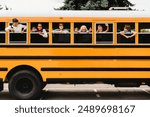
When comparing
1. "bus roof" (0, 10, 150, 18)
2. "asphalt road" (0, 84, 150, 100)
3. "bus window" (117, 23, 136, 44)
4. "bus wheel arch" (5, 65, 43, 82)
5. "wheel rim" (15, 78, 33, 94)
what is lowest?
"asphalt road" (0, 84, 150, 100)

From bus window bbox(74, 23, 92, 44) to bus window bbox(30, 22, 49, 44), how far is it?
2.61 feet

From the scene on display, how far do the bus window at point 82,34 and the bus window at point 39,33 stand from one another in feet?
2.61

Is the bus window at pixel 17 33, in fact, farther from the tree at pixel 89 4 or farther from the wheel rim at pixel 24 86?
the tree at pixel 89 4

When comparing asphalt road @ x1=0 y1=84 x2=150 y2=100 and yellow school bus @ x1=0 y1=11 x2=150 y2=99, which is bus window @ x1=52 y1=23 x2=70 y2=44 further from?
asphalt road @ x1=0 y1=84 x2=150 y2=100

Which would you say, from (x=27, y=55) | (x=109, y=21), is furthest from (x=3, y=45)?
(x=109, y=21)

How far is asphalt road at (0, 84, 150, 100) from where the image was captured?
16.8 metres

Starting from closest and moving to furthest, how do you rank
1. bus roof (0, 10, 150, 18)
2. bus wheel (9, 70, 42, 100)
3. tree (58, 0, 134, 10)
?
1. bus wheel (9, 70, 42, 100)
2. bus roof (0, 10, 150, 18)
3. tree (58, 0, 134, 10)

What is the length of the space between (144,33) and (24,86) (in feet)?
11.8

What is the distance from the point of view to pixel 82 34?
51.1 feet

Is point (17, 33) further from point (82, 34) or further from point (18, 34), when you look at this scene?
point (82, 34)

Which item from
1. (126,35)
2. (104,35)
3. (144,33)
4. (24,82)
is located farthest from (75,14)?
(24,82)

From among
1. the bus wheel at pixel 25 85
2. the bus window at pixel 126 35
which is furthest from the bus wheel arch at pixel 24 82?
the bus window at pixel 126 35

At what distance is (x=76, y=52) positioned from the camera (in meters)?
15.5

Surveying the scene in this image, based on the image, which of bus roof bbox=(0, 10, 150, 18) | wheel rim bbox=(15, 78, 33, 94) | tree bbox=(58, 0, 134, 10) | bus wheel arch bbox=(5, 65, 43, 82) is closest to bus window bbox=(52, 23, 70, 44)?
bus roof bbox=(0, 10, 150, 18)
